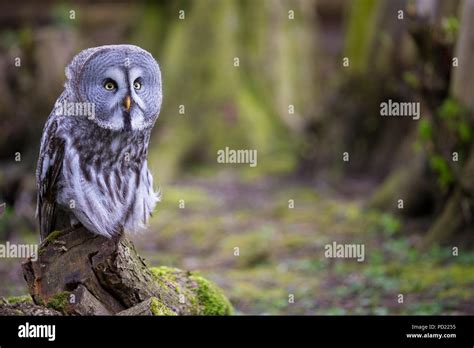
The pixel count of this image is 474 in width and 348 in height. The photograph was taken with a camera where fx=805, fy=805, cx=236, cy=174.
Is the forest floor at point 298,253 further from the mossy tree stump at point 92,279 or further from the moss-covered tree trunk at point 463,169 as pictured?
the mossy tree stump at point 92,279

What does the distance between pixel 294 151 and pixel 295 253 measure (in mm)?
3735

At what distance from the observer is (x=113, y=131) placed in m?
4.35

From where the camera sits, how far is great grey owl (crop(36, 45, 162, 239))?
4227 millimetres

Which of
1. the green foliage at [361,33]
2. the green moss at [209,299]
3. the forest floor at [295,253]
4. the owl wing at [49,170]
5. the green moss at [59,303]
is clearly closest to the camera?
the green moss at [59,303]

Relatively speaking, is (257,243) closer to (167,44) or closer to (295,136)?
(295,136)

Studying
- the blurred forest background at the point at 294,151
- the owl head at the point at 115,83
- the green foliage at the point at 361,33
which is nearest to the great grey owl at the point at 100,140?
the owl head at the point at 115,83

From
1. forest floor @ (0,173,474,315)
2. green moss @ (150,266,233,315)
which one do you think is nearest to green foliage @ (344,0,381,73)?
forest floor @ (0,173,474,315)

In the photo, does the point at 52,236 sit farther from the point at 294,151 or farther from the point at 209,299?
the point at 294,151

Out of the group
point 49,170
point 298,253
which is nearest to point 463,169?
point 298,253

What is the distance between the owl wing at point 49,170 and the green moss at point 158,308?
882 mm

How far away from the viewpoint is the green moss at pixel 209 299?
179 inches

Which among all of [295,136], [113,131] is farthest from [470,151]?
[295,136]

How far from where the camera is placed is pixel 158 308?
4066 mm

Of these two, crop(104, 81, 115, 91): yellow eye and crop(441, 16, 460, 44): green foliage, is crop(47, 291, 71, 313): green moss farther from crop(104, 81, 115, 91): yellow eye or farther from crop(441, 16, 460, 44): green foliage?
crop(441, 16, 460, 44): green foliage
